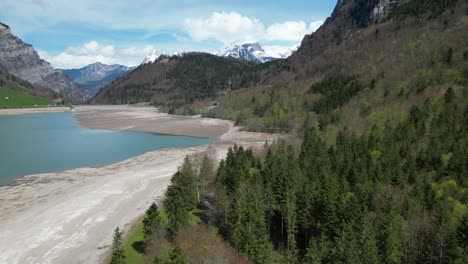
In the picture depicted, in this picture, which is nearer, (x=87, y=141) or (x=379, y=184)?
(x=379, y=184)

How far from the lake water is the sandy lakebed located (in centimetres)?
874

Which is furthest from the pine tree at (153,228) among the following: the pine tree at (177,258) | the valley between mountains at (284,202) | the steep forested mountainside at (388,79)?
the steep forested mountainside at (388,79)

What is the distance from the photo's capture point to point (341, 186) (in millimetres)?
57969

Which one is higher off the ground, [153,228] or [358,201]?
[358,201]

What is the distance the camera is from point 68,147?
12838 cm

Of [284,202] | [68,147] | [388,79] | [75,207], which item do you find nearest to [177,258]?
[284,202]

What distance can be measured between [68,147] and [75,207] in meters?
69.4

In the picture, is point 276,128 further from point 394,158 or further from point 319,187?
point 319,187

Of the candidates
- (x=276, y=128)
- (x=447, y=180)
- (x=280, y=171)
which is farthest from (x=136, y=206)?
(x=276, y=128)

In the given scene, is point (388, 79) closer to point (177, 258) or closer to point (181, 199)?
point (181, 199)

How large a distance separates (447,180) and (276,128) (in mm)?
103476

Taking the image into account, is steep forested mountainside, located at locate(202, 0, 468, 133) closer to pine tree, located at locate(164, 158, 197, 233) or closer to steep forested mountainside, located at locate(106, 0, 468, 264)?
steep forested mountainside, located at locate(106, 0, 468, 264)

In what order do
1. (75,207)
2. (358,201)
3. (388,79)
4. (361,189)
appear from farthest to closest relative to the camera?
1. (388,79)
2. (75,207)
3. (361,189)
4. (358,201)

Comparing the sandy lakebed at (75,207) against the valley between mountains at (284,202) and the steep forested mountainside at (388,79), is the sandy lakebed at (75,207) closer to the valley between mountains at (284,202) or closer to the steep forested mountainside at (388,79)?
the valley between mountains at (284,202)
